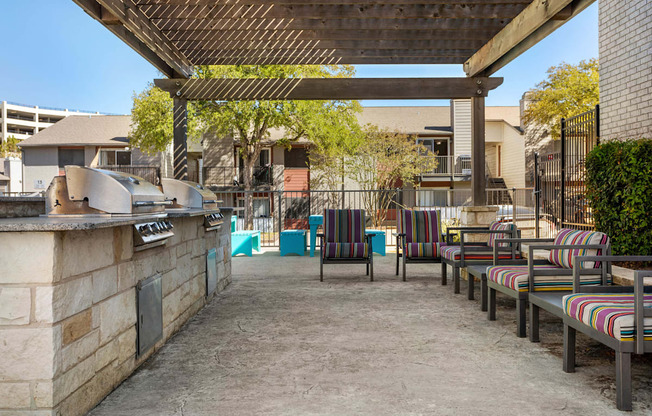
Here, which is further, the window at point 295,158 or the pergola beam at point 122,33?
the window at point 295,158

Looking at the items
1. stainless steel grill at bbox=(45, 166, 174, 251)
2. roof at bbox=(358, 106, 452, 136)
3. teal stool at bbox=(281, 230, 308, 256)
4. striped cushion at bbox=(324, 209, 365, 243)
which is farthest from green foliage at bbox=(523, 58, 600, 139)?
stainless steel grill at bbox=(45, 166, 174, 251)

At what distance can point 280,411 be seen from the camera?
2.44 meters

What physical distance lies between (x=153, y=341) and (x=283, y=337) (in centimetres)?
95

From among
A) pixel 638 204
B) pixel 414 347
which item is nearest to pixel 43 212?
pixel 414 347

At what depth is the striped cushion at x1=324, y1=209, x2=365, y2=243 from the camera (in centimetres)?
694

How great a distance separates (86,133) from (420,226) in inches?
860

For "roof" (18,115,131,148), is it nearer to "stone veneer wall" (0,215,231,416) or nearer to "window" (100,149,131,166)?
"window" (100,149,131,166)

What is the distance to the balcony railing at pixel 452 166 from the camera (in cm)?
2250

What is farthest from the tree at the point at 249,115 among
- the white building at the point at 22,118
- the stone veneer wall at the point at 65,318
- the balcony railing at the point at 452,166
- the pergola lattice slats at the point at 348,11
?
the white building at the point at 22,118

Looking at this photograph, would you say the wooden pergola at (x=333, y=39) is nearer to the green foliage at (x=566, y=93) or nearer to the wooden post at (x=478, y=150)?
the wooden post at (x=478, y=150)

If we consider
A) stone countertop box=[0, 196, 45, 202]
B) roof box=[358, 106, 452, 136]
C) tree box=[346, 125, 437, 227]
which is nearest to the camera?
stone countertop box=[0, 196, 45, 202]

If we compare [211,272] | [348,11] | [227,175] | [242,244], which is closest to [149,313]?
[211,272]

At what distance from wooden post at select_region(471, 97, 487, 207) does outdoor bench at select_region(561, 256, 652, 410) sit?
4408 millimetres

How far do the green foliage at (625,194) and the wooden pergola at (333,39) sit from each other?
4.66 feet
